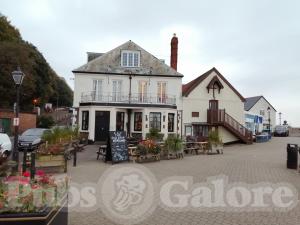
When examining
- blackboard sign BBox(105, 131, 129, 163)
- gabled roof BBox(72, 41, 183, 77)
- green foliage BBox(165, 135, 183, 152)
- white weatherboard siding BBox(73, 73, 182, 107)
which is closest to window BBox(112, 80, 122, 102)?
white weatherboard siding BBox(73, 73, 182, 107)

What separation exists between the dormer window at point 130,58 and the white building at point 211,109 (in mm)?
5315

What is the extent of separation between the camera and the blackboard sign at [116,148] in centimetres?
1677

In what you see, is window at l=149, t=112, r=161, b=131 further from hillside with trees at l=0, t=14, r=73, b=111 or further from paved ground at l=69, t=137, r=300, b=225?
hillside with trees at l=0, t=14, r=73, b=111

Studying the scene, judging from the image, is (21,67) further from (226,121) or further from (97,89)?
(226,121)

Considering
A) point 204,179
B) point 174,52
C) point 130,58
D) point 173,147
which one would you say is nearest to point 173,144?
point 173,147

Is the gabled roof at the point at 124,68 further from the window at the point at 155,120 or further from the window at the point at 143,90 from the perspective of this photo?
the window at the point at 155,120

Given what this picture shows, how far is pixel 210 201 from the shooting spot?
8.66 meters

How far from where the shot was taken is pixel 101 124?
29812 millimetres

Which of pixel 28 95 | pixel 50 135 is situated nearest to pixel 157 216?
pixel 50 135

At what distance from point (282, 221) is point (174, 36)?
29.5 m

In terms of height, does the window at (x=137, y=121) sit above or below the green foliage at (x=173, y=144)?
above

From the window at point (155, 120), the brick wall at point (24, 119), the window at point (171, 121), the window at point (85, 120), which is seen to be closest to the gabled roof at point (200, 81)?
the window at point (171, 121)

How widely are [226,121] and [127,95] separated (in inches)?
380

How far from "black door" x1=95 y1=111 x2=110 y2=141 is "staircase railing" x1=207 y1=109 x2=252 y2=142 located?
31.8ft
